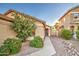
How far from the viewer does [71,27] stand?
2445 mm

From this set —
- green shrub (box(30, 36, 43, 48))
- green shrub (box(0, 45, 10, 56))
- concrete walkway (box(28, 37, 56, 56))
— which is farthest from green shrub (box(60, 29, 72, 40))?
green shrub (box(0, 45, 10, 56))

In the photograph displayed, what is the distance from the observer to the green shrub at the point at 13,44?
7.55ft

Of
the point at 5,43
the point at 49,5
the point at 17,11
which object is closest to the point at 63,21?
the point at 49,5

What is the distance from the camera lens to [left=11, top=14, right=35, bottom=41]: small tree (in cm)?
240

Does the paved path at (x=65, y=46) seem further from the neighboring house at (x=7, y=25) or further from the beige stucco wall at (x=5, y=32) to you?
the beige stucco wall at (x=5, y=32)

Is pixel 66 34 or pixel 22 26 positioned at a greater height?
pixel 22 26

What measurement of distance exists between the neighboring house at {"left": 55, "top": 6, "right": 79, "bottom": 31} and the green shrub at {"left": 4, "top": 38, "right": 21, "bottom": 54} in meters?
0.63

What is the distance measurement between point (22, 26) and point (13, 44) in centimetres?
30

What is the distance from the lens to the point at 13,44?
2.31 m

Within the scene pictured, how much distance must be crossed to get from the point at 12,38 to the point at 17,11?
1.33ft

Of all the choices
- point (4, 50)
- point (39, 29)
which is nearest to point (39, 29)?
point (39, 29)

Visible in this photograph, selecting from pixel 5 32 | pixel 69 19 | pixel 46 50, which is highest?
pixel 69 19

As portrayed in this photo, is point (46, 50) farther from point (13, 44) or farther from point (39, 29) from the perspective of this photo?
point (13, 44)

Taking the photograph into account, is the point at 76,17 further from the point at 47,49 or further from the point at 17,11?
the point at 17,11
